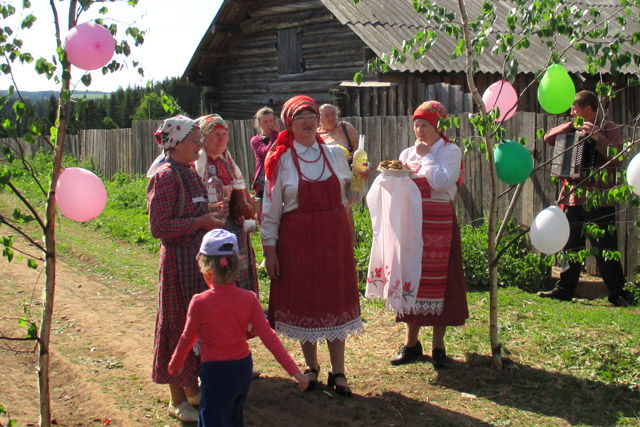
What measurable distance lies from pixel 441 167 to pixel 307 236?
110 centimetres

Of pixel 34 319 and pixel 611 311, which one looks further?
pixel 34 319

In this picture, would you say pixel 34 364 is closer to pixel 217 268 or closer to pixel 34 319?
pixel 34 319

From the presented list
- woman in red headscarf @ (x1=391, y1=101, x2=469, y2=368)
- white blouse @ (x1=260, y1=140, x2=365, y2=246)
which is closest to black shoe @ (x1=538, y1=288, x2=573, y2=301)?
woman in red headscarf @ (x1=391, y1=101, x2=469, y2=368)

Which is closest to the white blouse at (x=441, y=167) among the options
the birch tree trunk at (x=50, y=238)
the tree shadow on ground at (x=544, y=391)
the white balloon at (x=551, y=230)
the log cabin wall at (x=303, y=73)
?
the white balloon at (x=551, y=230)

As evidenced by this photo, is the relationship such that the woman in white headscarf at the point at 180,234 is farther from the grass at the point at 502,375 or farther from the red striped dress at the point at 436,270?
the red striped dress at the point at 436,270

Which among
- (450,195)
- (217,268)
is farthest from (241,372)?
(450,195)

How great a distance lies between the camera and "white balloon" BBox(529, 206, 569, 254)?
4.36 m

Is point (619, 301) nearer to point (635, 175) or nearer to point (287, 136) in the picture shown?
point (635, 175)

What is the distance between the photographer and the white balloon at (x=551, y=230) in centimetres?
436

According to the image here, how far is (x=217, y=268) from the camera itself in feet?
10.4

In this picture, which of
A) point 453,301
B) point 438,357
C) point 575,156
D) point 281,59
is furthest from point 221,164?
point 281,59

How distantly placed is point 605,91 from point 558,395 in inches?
78.5

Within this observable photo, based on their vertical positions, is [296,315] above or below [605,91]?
below

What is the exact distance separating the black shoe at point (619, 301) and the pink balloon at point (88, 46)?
5.28 meters
